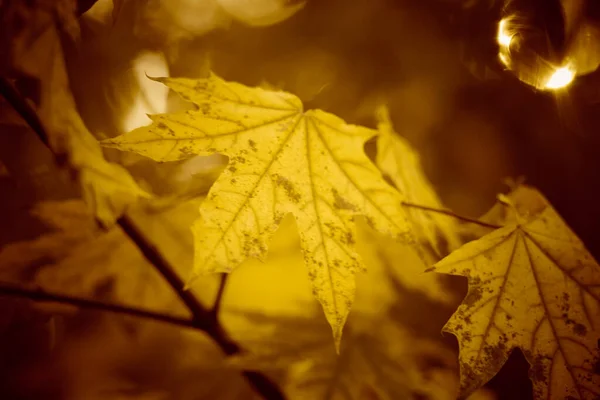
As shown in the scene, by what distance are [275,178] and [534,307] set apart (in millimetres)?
441

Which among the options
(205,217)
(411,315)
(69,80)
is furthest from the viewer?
(411,315)

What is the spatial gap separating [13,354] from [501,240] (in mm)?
1189

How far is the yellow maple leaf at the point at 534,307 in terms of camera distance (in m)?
0.55

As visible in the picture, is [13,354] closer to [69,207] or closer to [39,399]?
[39,399]

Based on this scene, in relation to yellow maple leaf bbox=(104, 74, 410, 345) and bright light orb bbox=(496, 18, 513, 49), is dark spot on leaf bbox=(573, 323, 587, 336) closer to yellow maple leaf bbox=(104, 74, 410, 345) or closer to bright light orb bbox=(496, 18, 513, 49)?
yellow maple leaf bbox=(104, 74, 410, 345)

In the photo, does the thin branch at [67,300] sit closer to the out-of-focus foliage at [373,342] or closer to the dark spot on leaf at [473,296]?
the out-of-focus foliage at [373,342]

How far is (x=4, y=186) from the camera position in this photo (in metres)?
0.74

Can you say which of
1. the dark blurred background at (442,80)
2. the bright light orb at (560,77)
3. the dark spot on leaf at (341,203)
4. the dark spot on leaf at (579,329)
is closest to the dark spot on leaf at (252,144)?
the dark spot on leaf at (341,203)

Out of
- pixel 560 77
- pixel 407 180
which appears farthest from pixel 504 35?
pixel 407 180

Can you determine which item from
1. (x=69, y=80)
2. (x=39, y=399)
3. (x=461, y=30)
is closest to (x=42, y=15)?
(x=69, y=80)

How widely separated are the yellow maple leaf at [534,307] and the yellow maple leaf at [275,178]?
14 centimetres

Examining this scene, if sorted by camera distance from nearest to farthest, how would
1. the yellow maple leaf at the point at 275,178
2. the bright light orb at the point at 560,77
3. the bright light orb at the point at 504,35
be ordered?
the yellow maple leaf at the point at 275,178 → the bright light orb at the point at 560,77 → the bright light orb at the point at 504,35

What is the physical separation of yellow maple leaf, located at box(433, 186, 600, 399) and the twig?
36 cm

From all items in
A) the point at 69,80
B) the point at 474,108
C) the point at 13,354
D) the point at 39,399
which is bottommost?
the point at 474,108
